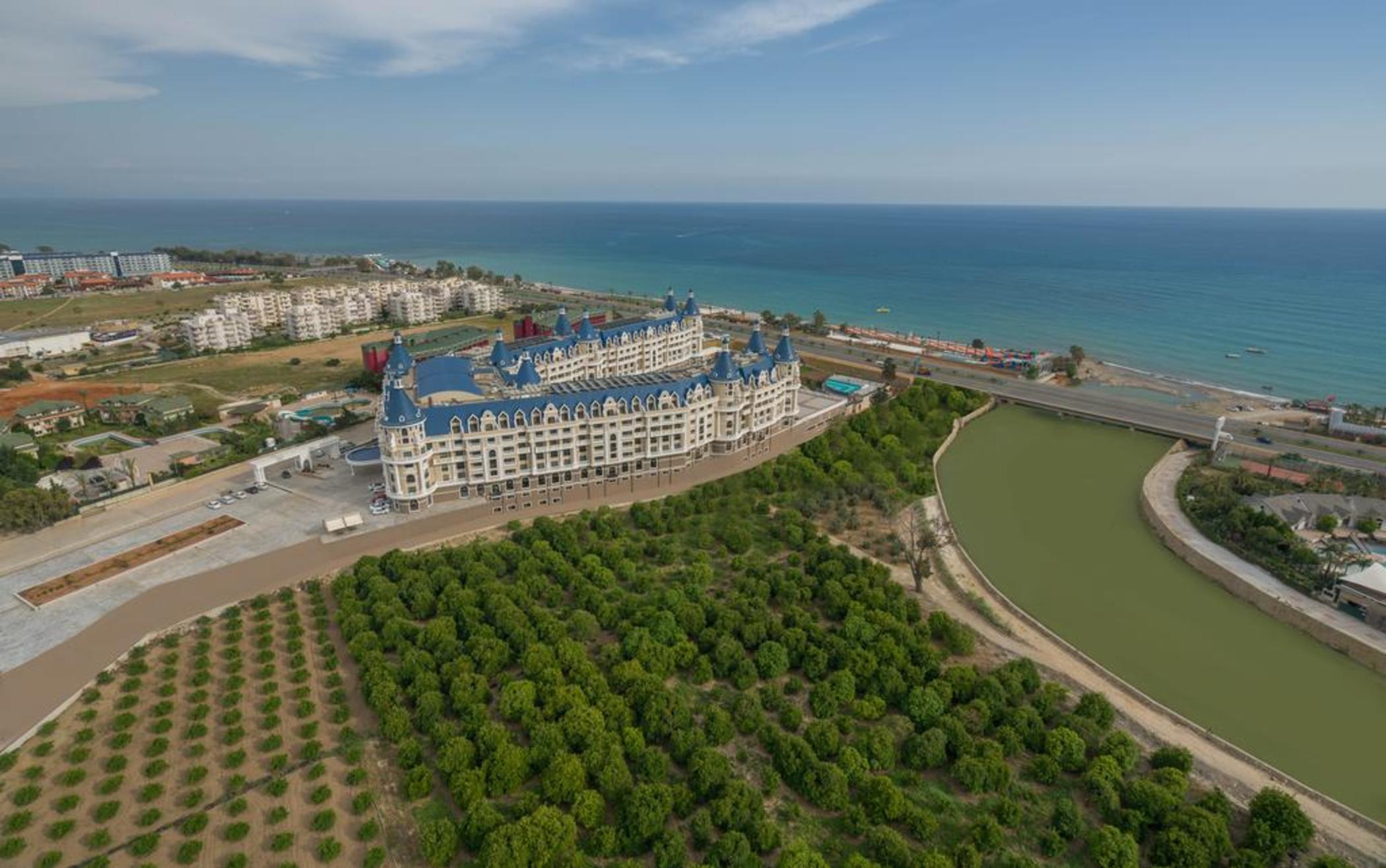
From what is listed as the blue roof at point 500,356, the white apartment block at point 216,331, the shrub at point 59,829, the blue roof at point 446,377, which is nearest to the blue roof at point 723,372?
the blue roof at point 446,377

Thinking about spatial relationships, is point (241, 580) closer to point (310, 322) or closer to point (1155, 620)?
point (1155, 620)

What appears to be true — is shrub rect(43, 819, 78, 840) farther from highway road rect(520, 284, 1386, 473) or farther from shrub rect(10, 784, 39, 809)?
highway road rect(520, 284, 1386, 473)

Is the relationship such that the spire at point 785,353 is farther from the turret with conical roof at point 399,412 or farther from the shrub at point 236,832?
the shrub at point 236,832

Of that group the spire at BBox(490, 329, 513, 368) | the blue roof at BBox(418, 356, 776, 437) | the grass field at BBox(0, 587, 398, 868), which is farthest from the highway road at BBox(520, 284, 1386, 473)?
the grass field at BBox(0, 587, 398, 868)

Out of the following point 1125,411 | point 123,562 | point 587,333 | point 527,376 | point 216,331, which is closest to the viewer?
point 123,562

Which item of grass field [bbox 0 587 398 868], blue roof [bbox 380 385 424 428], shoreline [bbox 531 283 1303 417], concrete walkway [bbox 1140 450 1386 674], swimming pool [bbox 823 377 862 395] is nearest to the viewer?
grass field [bbox 0 587 398 868]

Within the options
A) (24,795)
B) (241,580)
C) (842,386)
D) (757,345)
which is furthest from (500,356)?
(24,795)
